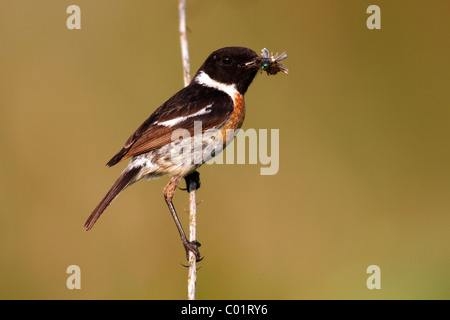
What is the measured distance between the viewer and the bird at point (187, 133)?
14.1ft

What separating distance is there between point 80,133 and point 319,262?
10.3 ft

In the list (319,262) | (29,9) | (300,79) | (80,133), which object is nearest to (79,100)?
(80,133)

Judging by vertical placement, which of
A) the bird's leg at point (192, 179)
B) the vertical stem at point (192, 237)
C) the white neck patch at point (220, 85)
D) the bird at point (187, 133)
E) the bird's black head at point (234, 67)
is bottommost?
the vertical stem at point (192, 237)

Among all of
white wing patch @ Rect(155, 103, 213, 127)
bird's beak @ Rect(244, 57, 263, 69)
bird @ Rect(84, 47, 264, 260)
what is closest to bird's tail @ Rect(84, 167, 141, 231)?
bird @ Rect(84, 47, 264, 260)

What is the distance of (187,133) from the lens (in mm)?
4316

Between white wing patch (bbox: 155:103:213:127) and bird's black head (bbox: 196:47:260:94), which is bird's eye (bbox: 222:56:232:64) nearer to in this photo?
bird's black head (bbox: 196:47:260:94)

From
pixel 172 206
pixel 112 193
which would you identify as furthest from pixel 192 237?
pixel 112 193

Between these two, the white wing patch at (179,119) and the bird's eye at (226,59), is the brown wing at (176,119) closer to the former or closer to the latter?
the white wing patch at (179,119)

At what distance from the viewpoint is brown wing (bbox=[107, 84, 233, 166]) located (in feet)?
14.1

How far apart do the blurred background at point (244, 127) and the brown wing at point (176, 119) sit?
3.48ft

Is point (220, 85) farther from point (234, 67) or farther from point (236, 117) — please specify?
point (236, 117)

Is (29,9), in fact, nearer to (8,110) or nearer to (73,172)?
(8,110)

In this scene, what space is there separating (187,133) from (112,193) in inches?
31.4

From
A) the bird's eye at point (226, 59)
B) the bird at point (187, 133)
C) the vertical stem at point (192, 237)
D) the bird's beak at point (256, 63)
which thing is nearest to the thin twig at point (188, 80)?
the vertical stem at point (192, 237)
